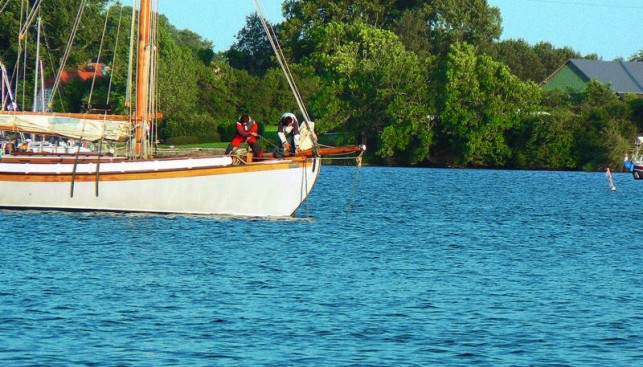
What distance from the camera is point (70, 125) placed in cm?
5259

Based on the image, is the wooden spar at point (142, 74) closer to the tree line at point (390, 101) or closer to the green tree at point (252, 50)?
the tree line at point (390, 101)

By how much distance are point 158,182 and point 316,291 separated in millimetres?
18449

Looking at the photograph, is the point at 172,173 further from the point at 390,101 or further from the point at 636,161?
the point at 390,101

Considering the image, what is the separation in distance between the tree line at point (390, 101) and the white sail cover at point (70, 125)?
60.5 m

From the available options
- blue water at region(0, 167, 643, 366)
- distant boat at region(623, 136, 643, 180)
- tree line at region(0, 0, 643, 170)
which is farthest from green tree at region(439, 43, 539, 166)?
blue water at region(0, 167, 643, 366)

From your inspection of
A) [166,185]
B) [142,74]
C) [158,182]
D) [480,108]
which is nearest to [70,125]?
[142,74]

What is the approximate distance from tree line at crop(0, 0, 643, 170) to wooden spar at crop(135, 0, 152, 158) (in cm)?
6162

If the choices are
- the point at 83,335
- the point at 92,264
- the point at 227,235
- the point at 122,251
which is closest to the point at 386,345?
the point at 83,335

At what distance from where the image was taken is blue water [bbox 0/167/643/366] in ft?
81.3

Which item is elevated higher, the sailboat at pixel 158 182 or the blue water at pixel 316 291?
the sailboat at pixel 158 182

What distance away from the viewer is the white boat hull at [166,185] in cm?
4928

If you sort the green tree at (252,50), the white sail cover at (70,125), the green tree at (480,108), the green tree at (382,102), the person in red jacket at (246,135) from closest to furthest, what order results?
the person in red jacket at (246,135)
the white sail cover at (70,125)
the green tree at (480,108)
the green tree at (382,102)
the green tree at (252,50)

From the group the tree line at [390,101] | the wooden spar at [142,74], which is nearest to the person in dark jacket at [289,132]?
the wooden spar at [142,74]

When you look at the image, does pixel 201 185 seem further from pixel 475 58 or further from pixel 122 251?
pixel 475 58
